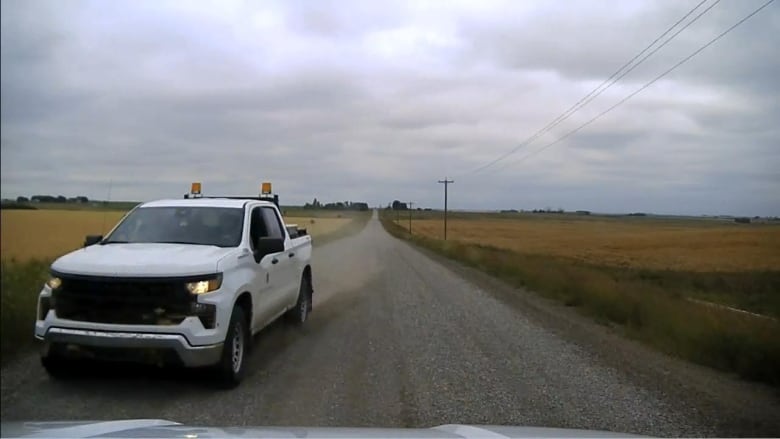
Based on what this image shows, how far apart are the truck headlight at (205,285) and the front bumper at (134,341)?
45cm

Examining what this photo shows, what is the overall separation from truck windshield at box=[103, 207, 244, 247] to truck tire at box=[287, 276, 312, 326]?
2.55 metres

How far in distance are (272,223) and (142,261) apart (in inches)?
123

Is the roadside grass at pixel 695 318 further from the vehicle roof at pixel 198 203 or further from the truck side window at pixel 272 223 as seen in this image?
the vehicle roof at pixel 198 203

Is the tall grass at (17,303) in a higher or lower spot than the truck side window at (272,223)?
lower

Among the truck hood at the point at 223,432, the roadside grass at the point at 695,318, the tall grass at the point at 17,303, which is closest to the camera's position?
the truck hood at the point at 223,432

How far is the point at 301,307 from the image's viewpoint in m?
11.0

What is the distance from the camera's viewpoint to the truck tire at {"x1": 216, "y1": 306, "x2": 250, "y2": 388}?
270 inches

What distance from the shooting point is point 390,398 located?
21.7 ft

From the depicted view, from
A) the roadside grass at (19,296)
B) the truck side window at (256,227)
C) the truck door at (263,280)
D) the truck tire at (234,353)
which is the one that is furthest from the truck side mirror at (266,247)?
the roadside grass at (19,296)

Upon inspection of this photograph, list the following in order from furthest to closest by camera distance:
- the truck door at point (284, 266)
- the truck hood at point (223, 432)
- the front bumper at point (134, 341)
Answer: the truck door at point (284, 266), the front bumper at point (134, 341), the truck hood at point (223, 432)

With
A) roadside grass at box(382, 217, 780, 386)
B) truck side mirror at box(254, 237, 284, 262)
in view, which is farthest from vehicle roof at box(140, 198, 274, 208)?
roadside grass at box(382, 217, 780, 386)

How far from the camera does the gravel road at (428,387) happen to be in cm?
598

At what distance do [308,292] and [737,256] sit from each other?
388 inches

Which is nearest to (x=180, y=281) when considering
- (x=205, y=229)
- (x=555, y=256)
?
(x=205, y=229)
